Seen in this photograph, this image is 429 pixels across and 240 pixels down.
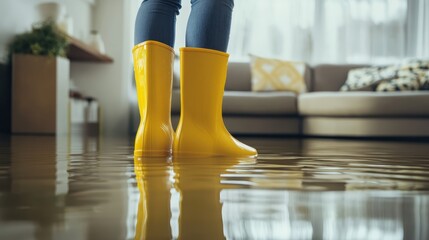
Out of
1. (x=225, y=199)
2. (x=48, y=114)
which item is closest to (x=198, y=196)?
(x=225, y=199)

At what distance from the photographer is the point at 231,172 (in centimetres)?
87

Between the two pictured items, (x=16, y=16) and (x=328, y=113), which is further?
(x=328, y=113)

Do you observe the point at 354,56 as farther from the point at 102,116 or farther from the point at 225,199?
the point at 225,199

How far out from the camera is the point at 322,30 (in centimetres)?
469

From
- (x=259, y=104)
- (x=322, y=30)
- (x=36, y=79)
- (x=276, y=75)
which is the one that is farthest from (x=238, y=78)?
(x=36, y=79)

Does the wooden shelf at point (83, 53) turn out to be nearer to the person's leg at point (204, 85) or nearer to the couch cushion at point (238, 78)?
the couch cushion at point (238, 78)

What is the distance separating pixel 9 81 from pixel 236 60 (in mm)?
2031

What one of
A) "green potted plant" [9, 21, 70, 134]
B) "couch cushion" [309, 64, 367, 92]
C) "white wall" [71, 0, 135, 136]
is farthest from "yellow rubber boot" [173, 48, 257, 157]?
"white wall" [71, 0, 135, 136]

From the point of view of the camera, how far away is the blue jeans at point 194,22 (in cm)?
126

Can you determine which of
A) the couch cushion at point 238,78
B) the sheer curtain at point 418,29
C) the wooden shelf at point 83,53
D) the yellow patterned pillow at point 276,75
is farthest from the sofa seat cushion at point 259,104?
the sheer curtain at point 418,29

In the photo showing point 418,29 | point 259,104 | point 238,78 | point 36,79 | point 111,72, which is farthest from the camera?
point 418,29

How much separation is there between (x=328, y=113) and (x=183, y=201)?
2.92 meters

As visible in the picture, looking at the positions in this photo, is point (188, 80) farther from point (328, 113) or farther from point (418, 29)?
point (418, 29)

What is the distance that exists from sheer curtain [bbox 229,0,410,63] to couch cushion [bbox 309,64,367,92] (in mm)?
389
